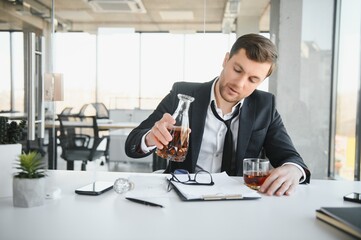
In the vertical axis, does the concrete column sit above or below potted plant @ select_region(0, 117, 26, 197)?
above

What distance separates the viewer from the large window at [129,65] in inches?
194

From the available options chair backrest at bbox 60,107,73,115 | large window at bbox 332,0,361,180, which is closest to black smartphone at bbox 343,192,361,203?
large window at bbox 332,0,361,180

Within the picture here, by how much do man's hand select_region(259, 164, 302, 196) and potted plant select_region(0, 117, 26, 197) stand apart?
0.84 m

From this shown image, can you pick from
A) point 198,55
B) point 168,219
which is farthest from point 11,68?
point 168,219

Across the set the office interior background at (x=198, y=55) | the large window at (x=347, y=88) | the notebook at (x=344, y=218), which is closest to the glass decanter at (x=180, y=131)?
the notebook at (x=344, y=218)

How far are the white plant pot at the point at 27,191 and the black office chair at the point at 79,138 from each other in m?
3.64

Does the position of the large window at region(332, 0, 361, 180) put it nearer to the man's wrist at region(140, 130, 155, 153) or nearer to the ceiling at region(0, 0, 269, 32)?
the ceiling at region(0, 0, 269, 32)

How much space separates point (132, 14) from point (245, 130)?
433 cm

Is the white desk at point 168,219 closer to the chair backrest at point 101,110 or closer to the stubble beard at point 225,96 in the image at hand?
the stubble beard at point 225,96

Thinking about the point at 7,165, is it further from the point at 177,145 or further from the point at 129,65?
the point at 129,65

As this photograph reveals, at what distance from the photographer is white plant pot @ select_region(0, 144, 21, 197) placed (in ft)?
3.56

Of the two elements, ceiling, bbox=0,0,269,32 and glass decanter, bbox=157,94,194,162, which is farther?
ceiling, bbox=0,0,269,32

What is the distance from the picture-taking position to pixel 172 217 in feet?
3.09

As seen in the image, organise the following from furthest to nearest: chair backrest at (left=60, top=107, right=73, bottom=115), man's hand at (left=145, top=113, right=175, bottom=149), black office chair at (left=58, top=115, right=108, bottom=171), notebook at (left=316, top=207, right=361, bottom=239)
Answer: chair backrest at (left=60, top=107, right=73, bottom=115), black office chair at (left=58, top=115, right=108, bottom=171), man's hand at (left=145, top=113, right=175, bottom=149), notebook at (left=316, top=207, right=361, bottom=239)
